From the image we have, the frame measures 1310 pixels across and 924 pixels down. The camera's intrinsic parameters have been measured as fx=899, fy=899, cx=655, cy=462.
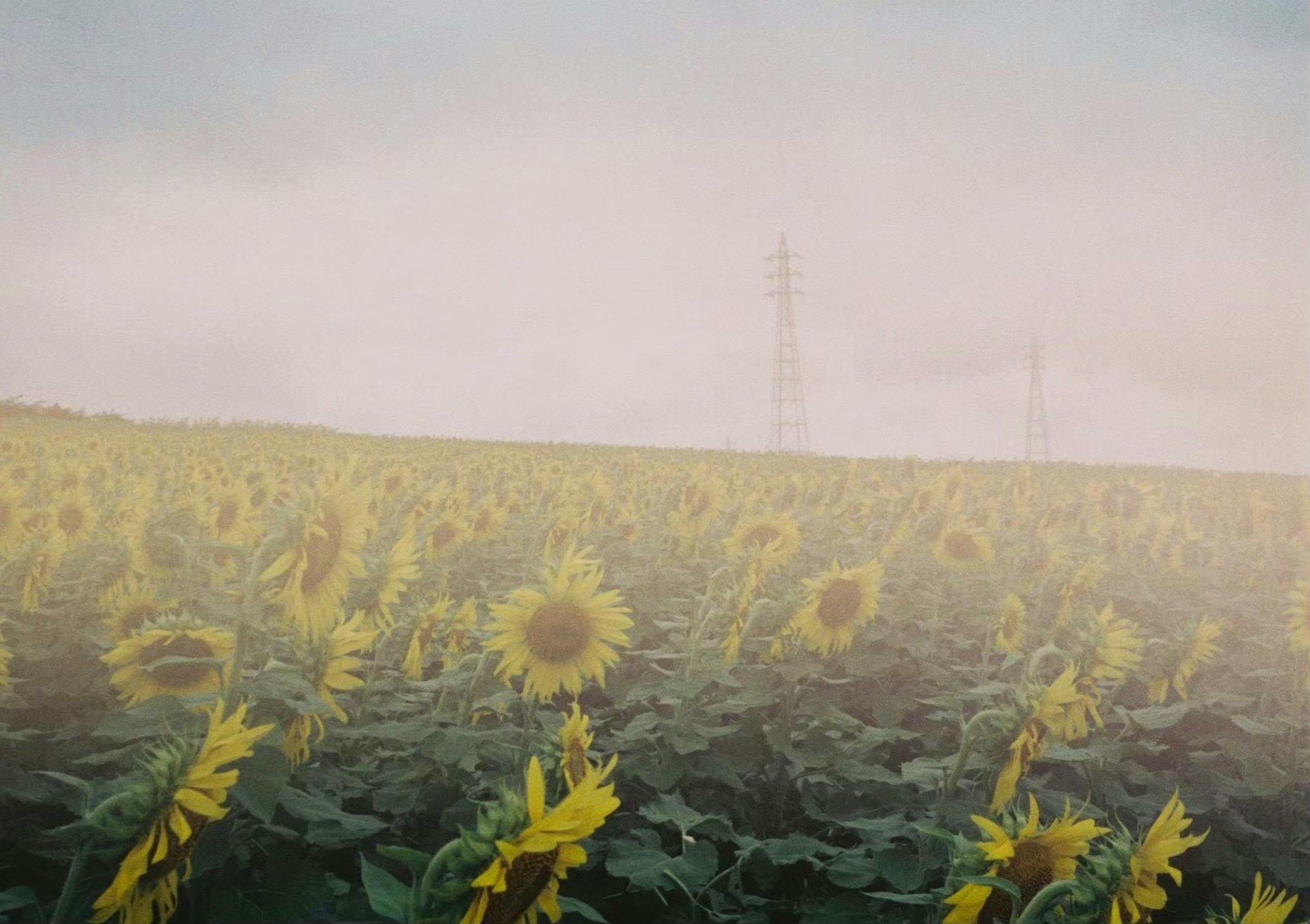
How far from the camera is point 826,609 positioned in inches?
146

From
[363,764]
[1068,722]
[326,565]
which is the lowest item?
[363,764]

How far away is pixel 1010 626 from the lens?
434 centimetres

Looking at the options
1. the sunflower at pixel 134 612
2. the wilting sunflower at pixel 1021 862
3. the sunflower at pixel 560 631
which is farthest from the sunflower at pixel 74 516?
the wilting sunflower at pixel 1021 862

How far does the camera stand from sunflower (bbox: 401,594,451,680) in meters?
3.30

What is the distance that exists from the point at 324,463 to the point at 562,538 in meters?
6.90

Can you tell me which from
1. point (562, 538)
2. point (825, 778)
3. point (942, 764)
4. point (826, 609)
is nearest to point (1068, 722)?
point (942, 764)

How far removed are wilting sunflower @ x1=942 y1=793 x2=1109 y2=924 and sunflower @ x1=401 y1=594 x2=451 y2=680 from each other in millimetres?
2055

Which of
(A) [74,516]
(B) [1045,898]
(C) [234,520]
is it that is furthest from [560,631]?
(A) [74,516]

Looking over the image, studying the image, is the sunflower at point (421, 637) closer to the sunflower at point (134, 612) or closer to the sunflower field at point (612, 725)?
the sunflower field at point (612, 725)

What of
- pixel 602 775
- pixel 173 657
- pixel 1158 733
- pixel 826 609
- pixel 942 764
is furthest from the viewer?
pixel 1158 733

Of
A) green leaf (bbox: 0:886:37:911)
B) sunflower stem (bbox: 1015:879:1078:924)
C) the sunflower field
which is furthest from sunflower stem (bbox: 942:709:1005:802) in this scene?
green leaf (bbox: 0:886:37:911)

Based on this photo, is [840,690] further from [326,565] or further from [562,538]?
[326,565]

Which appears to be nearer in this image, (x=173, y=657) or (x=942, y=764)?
(x=173, y=657)

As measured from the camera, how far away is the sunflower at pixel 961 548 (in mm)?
5305
